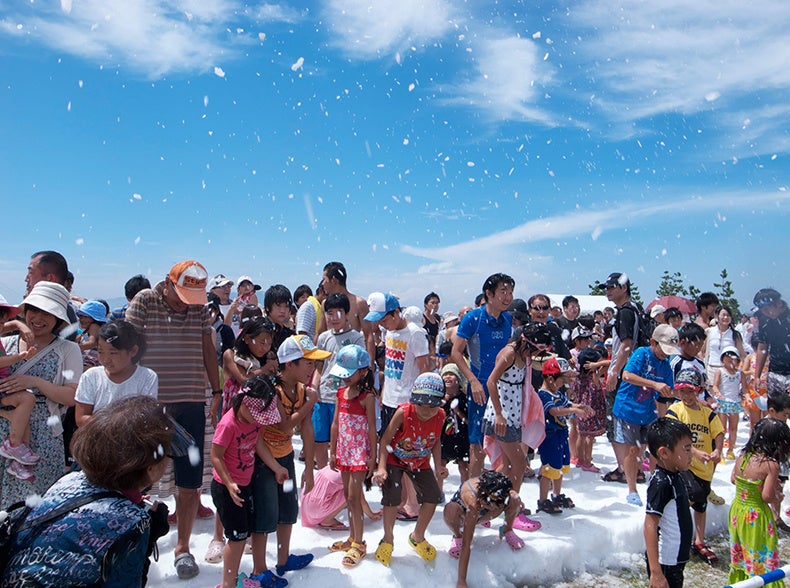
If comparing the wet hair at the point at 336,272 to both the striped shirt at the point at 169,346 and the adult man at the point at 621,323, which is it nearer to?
the striped shirt at the point at 169,346

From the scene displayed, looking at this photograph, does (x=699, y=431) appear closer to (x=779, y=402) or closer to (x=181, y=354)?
(x=779, y=402)

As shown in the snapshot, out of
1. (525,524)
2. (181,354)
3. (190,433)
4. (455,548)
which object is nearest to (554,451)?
(525,524)

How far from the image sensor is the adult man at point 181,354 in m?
4.30

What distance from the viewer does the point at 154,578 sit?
409cm

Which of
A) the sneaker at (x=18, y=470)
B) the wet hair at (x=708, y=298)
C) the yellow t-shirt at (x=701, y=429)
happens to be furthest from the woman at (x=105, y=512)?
the wet hair at (x=708, y=298)

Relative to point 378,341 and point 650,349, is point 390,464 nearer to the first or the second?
point 650,349

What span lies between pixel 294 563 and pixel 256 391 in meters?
1.44

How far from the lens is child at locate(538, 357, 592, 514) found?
5730 mm

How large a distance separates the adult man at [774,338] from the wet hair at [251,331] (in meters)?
6.29

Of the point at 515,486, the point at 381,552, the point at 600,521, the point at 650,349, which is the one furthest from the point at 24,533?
the point at 650,349

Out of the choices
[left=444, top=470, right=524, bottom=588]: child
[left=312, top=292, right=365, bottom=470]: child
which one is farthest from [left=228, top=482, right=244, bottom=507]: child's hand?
[left=312, top=292, right=365, bottom=470]: child

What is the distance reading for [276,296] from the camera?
5832 millimetres

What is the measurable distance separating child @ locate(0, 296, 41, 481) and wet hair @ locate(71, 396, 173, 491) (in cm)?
206

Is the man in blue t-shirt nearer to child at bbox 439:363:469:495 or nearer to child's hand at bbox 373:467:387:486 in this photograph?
child at bbox 439:363:469:495
